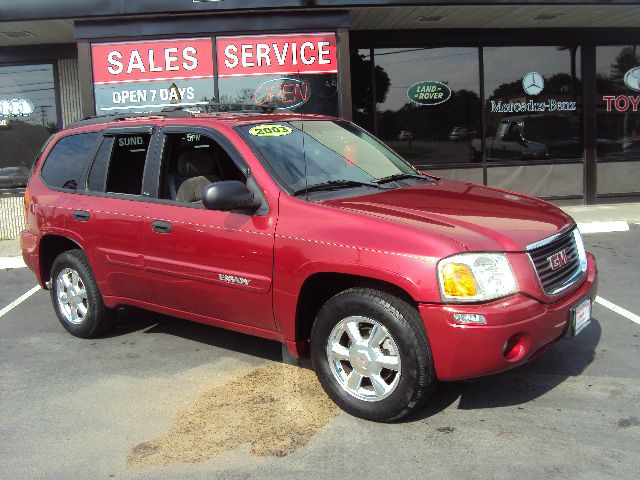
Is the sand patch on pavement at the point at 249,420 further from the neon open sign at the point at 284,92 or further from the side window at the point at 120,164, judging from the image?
the neon open sign at the point at 284,92

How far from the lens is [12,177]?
11367mm

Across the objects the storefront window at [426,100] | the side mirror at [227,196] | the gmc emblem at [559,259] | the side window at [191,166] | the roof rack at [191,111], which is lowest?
the gmc emblem at [559,259]

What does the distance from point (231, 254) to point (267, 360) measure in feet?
3.45

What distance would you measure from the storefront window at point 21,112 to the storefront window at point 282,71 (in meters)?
3.67

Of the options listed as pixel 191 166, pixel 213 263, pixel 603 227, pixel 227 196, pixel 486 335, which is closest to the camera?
pixel 486 335

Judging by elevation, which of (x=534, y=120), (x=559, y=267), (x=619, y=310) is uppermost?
(x=534, y=120)

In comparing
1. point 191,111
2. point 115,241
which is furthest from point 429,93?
point 115,241

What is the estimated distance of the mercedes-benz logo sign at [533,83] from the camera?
11.7m

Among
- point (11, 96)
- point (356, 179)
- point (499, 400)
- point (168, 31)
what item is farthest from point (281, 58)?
point (499, 400)

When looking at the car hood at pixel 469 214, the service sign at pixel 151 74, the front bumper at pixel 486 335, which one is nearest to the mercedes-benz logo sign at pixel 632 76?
the service sign at pixel 151 74

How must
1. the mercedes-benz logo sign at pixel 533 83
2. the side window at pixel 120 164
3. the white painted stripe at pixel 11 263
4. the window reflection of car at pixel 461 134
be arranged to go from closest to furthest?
the side window at pixel 120 164, the white painted stripe at pixel 11 263, the window reflection of car at pixel 461 134, the mercedes-benz logo sign at pixel 533 83

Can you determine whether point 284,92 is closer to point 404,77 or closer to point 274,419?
point 404,77

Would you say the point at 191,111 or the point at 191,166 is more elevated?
the point at 191,111

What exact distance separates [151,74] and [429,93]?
4889 mm
